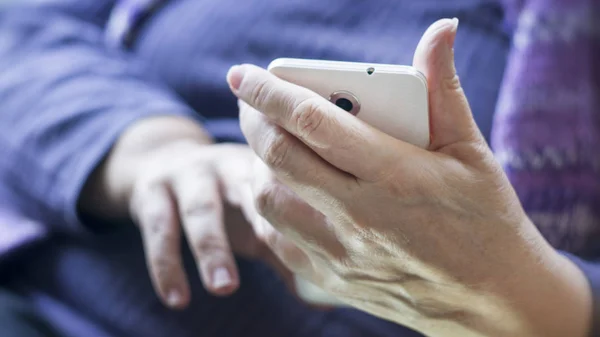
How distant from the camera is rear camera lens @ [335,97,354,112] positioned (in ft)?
1.32

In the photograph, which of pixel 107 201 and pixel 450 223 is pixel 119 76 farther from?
pixel 450 223

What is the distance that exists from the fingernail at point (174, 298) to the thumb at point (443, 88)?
34 cm

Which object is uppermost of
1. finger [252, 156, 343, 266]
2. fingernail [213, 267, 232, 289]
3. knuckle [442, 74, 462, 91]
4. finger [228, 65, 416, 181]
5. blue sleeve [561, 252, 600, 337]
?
knuckle [442, 74, 462, 91]

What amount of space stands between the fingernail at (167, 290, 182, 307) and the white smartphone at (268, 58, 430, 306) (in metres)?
0.31

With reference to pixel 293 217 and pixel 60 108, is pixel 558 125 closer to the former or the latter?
pixel 293 217

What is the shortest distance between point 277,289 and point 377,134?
33cm

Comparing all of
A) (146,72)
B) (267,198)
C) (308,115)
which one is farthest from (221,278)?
(146,72)

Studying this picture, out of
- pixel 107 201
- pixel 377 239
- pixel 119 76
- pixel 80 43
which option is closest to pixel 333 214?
pixel 377 239

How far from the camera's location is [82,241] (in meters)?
0.72

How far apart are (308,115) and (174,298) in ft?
1.07

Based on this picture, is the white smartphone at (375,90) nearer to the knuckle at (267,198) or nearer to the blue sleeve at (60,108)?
the knuckle at (267,198)

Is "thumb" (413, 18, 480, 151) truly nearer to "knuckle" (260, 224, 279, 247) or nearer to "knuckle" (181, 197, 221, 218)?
"knuckle" (260, 224, 279, 247)

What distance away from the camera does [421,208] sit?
0.38 m

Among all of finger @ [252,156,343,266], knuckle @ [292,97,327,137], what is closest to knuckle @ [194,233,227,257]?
finger @ [252,156,343,266]
